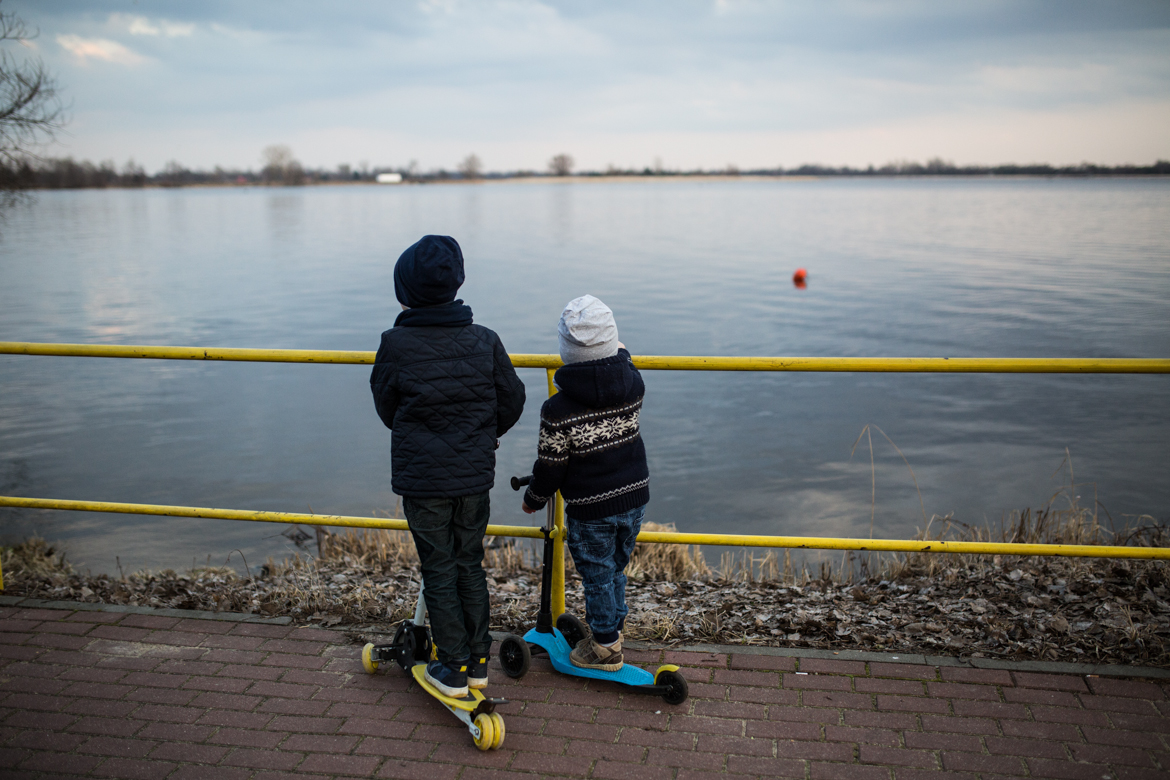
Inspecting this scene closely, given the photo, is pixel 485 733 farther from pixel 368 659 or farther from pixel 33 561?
pixel 33 561

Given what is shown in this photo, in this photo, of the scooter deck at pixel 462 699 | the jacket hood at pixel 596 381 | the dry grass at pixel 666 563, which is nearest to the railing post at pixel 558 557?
the jacket hood at pixel 596 381

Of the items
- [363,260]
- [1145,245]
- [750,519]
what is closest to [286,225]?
[363,260]

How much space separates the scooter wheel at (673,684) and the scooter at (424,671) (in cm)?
61

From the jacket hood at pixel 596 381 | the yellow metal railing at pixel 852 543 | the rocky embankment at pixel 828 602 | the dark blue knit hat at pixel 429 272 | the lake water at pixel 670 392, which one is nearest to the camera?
the dark blue knit hat at pixel 429 272

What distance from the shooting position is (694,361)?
11.9 feet

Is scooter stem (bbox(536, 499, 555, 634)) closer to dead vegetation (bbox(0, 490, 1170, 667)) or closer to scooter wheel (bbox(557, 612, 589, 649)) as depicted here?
scooter wheel (bbox(557, 612, 589, 649))

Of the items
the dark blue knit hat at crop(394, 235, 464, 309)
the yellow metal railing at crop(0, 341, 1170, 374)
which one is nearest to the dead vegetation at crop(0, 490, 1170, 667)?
the yellow metal railing at crop(0, 341, 1170, 374)

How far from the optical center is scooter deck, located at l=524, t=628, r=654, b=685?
3.37 metres

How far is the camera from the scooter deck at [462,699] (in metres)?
3.11

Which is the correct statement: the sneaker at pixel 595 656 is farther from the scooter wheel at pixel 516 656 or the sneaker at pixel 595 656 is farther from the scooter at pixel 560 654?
the scooter wheel at pixel 516 656

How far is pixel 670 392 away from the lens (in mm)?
17203

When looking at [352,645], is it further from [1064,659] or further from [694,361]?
[1064,659]

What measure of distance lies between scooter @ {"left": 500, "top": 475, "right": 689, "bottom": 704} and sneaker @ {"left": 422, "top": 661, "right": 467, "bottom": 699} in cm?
31

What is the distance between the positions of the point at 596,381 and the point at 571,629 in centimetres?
118
